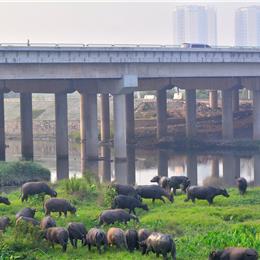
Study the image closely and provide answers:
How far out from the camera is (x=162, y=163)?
65.9 m

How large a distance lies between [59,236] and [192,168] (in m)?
36.4

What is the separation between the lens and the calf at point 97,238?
26219 mm

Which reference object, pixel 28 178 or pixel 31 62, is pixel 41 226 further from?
pixel 31 62

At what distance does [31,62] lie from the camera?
5859 cm

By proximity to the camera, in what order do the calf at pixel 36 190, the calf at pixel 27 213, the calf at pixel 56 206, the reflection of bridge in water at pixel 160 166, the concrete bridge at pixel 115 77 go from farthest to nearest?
1. the concrete bridge at pixel 115 77
2. the reflection of bridge in water at pixel 160 166
3. the calf at pixel 36 190
4. the calf at pixel 56 206
5. the calf at pixel 27 213

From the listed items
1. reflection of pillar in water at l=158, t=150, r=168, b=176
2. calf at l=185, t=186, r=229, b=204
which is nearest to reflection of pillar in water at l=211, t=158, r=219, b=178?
reflection of pillar in water at l=158, t=150, r=168, b=176

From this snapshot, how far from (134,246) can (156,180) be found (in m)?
16.0

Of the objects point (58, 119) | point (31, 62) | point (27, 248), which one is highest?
point (31, 62)

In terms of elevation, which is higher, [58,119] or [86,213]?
[58,119]

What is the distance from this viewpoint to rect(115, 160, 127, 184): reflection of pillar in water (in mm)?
53556

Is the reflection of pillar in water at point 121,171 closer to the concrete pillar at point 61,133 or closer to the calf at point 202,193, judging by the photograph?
the concrete pillar at point 61,133

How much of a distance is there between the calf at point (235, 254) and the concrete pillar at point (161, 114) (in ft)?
192

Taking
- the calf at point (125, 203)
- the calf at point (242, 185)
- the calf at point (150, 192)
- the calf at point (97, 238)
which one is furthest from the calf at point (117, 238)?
the calf at point (242, 185)

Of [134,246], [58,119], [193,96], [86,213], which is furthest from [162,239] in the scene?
[193,96]
